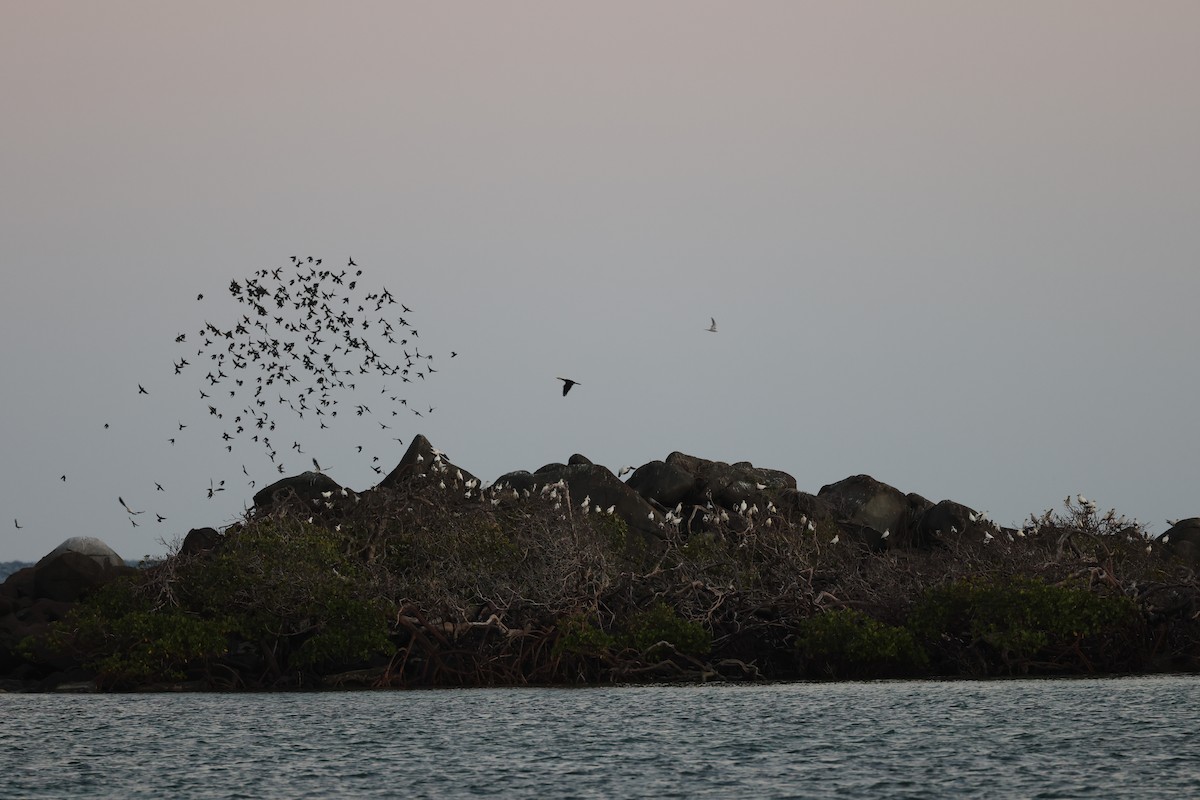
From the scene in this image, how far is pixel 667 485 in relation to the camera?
56469mm

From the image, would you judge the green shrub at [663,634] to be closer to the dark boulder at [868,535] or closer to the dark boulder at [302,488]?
the dark boulder at [302,488]

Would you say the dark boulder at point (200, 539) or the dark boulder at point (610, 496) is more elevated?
the dark boulder at point (610, 496)

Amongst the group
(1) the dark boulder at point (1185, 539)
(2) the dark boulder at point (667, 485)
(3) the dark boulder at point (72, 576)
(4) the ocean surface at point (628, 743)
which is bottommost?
(4) the ocean surface at point (628, 743)

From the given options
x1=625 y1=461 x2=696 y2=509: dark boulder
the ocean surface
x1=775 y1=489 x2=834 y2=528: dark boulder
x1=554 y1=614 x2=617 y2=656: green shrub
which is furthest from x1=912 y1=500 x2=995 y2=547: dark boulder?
x1=554 y1=614 x2=617 y2=656: green shrub

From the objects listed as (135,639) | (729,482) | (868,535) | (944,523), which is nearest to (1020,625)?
(944,523)

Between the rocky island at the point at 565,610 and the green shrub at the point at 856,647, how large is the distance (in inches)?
2.3

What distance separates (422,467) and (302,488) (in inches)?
171

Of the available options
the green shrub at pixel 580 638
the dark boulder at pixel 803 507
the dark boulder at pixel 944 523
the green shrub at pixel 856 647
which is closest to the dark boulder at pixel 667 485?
the dark boulder at pixel 803 507

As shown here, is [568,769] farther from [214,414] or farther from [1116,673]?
[1116,673]

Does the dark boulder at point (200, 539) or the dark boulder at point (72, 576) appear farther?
the dark boulder at point (72, 576)

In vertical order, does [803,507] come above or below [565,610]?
above

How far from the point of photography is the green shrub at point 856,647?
41219mm

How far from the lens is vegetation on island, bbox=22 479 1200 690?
41.2 meters

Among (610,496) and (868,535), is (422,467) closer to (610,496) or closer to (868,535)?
(610,496)
